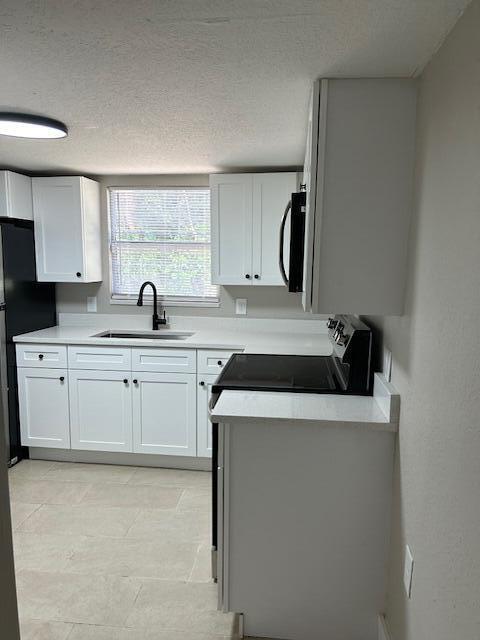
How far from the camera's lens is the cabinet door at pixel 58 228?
330 cm

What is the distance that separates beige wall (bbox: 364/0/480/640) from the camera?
0.96m

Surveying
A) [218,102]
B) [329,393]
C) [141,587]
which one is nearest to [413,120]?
[218,102]

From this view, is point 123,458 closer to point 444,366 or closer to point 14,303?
point 14,303

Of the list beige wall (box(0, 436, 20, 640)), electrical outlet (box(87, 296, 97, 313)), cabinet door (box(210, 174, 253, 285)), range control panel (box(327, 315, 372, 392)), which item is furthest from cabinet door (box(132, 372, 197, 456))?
beige wall (box(0, 436, 20, 640))

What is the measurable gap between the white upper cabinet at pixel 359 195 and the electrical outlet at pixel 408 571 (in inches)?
31.4

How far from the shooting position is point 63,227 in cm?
334

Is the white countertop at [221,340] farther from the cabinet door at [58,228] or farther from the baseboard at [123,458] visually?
the baseboard at [123,458]

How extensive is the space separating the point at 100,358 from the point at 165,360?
47 centimetres

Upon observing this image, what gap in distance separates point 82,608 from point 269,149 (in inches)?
99.2

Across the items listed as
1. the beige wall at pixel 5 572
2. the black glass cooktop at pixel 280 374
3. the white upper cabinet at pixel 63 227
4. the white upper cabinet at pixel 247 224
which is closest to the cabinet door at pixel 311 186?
the black glass cooktop at pixel 280 374

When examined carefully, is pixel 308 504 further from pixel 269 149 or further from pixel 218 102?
pixel 269 149

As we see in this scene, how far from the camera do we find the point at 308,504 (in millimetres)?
1664

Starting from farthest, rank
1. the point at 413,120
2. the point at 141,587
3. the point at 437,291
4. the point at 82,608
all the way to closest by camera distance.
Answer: the point at 141,587 < the point at 82,608 < the point at 413,120 < the point at 437,291

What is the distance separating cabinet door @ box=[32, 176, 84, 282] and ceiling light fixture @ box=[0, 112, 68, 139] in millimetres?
1181
